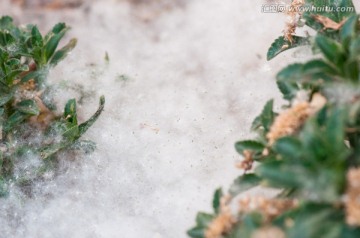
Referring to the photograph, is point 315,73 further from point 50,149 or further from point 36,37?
point 36,37

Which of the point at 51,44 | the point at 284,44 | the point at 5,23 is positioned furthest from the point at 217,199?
the point at 5,23

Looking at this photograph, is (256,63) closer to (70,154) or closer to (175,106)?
(175,106)

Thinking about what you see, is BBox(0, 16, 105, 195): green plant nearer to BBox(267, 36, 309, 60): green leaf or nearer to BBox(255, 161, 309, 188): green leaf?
BBox(267, 36, 309, 60): green leaf

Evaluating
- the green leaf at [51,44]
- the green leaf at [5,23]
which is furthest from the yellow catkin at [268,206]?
the green leaf at [5,23]

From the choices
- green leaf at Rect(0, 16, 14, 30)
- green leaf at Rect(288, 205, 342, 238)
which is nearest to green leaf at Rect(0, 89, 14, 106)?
green leaf at Rect(0, 16, 14, 30)

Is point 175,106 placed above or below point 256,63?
below

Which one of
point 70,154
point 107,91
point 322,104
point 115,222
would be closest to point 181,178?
point 115,222

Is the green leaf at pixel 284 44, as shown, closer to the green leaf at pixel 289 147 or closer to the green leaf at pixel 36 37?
Answer: the green leaf at pixel 289 147
